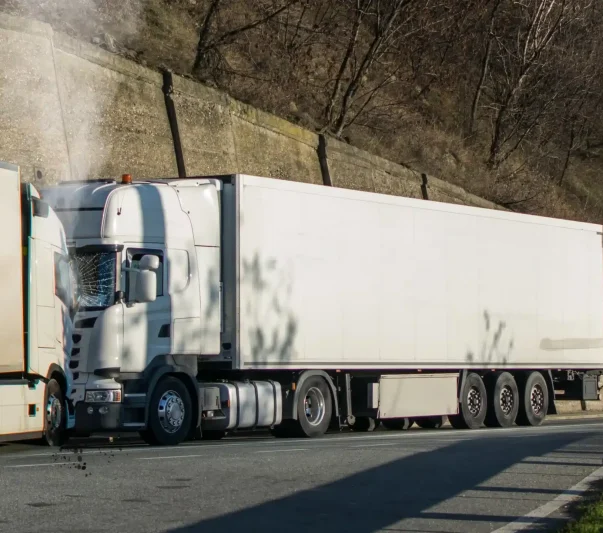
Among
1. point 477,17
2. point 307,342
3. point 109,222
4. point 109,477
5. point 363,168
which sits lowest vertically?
point 109,477

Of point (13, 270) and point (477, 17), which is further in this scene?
point (477, 17)

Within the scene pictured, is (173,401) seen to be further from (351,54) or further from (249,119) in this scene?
(351,54)

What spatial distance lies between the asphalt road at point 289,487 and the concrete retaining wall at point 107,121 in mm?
7302

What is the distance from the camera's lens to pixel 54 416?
1612 cm

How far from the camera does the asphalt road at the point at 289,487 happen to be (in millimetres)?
9492

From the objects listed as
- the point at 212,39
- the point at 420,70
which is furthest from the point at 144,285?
the point at 420,70

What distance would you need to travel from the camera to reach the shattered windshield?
56.5ft

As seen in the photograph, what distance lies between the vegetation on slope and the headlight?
36.5 ft

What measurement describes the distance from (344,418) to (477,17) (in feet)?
127

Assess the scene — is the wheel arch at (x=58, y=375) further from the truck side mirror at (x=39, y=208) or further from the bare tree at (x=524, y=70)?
the bare tree at (x=524, y=70)

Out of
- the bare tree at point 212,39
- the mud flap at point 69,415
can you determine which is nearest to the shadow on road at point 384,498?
the mud flap at point 69,415

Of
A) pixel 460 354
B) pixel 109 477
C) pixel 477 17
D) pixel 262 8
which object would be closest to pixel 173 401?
pixel 109 477

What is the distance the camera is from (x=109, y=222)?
1741 centimetres

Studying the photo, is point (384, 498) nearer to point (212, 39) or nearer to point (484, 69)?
point (212, 39)
